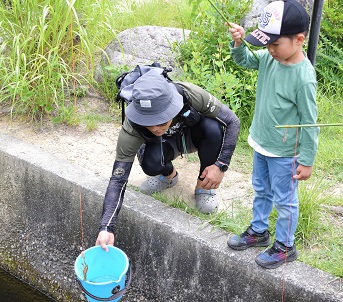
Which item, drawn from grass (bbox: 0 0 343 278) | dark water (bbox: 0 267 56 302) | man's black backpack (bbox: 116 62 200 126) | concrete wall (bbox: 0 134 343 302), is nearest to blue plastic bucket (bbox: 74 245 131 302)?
concrete wall (bbox: 0 134 343 302)

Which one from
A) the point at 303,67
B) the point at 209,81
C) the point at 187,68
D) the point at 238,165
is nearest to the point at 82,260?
the point at 303,67

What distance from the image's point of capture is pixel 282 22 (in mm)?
2412

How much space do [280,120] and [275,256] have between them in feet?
2.12

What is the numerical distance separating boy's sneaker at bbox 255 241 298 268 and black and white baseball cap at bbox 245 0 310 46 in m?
0.96

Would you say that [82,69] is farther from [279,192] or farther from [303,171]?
[303,171]

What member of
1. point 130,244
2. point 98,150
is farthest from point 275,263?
point 98,150

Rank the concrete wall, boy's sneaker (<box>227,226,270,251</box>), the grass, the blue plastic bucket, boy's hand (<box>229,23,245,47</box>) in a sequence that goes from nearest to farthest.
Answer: the blue plastic bucket, boy's hand (<box>229,23,245,47</box>), the concrete wall, boy's sneaker (<box>227,226,270,251</box>), the grass

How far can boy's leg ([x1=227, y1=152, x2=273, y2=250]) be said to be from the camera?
281 centimetres

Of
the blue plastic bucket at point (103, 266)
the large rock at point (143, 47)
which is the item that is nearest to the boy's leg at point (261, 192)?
the blue plastic bucket at point (103, 266)

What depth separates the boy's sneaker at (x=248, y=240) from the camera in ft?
9.42

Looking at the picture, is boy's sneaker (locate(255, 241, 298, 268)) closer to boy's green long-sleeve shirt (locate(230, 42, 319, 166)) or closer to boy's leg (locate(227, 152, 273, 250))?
boy's leg (locate(227, 152, 273, 250))

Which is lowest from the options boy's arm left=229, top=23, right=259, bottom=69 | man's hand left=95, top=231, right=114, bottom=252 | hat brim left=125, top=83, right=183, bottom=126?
man's hand left=95, top=231, right=114, bottom=252

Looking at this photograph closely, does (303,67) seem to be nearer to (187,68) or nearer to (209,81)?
(209,81)

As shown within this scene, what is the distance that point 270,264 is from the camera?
107 inches
